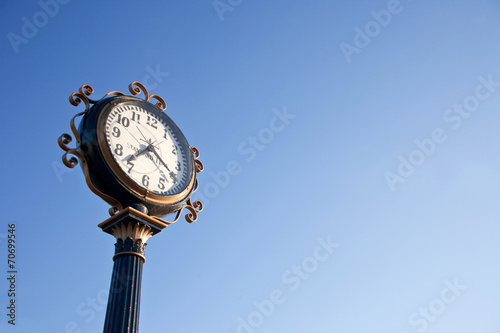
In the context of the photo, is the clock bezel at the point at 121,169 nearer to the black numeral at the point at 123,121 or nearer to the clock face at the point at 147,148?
the clock face at the point at 147,148

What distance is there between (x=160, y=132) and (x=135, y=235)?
206 cm

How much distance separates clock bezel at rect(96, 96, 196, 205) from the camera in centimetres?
832

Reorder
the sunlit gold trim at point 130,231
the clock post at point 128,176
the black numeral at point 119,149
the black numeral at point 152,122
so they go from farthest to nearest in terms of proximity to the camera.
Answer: the black numeral at point 152,122, the black numeral at point 119,149, the sunlit gold trim at point 130,231, the clock post at point 128,176

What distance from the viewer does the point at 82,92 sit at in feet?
28.7

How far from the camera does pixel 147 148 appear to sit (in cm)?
932

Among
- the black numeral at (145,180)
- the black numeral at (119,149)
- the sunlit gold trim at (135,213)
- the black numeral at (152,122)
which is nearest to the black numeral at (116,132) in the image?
→ the black numeral at (119,149)

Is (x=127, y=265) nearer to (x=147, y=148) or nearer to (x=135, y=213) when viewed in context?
(x=135, y=213)

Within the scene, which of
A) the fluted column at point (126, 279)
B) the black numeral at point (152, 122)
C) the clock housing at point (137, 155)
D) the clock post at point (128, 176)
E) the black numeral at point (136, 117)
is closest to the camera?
the fluted column at point (126, 279)

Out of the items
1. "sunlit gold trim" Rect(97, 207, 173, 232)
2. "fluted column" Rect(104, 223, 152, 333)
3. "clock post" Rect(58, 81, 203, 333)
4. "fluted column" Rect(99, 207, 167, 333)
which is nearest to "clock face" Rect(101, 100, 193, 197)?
"clock post" Rect(58, 81, 203, 333)

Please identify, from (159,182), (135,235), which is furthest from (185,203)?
(135,235)

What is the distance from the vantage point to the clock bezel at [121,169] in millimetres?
8319

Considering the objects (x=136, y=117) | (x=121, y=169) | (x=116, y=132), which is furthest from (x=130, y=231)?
(x=136, y=117)

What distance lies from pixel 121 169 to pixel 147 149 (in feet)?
3.25

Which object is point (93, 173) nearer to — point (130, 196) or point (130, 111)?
point (130, 196)
